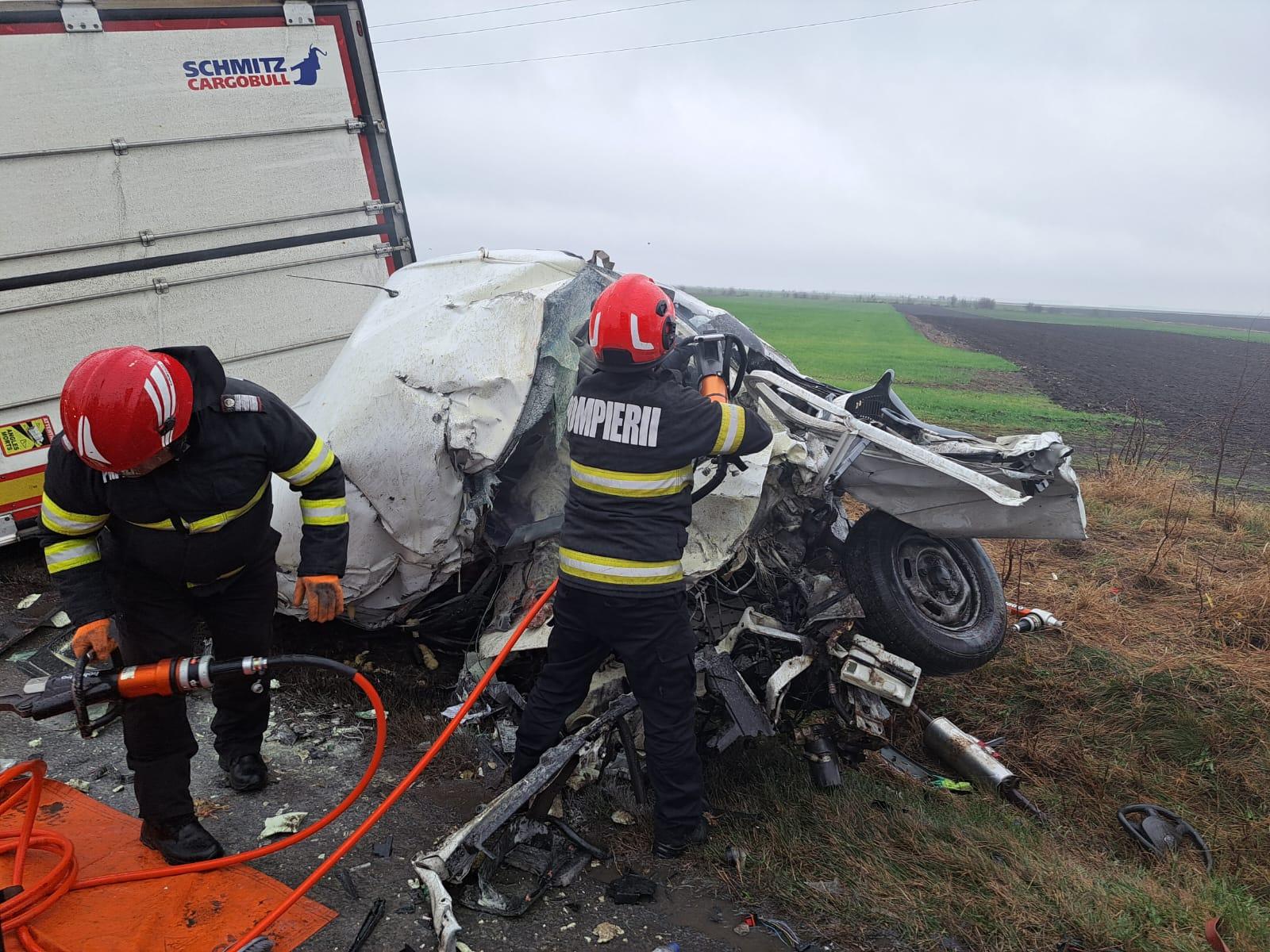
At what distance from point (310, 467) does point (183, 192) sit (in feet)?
9.34

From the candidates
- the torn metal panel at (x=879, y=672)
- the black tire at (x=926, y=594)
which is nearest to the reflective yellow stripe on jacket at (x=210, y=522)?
the torn metal panel at (x=879, y=672)

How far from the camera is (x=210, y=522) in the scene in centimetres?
270

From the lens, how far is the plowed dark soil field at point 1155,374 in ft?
46.9

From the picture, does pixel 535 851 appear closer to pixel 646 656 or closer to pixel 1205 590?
pixel 646 656

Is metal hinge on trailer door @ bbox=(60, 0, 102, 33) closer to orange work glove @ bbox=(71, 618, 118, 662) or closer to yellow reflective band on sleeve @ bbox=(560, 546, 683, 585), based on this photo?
orange work glove @ bbox=(71, 618, 118, 662)

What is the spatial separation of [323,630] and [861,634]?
264cm

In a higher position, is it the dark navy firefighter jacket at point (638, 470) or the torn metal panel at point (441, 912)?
the dark navy firefighter jacket at point (638, 470)

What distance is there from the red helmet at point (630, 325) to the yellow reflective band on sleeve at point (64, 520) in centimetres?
174

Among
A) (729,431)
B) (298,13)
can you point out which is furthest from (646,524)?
(298,13)

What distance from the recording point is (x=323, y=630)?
4180 millimetres

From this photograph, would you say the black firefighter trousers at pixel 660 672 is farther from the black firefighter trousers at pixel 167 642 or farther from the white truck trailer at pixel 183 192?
the white truck trailer at pixel 183 192

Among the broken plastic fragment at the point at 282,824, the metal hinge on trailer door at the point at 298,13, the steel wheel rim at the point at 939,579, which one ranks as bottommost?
the broken plastic fragment at the point at 282,824

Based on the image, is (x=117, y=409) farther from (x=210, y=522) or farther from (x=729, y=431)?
(x=729, y=431)

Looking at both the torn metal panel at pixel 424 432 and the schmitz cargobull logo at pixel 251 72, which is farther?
the schmitz cargobull logo at pixel 251 72
